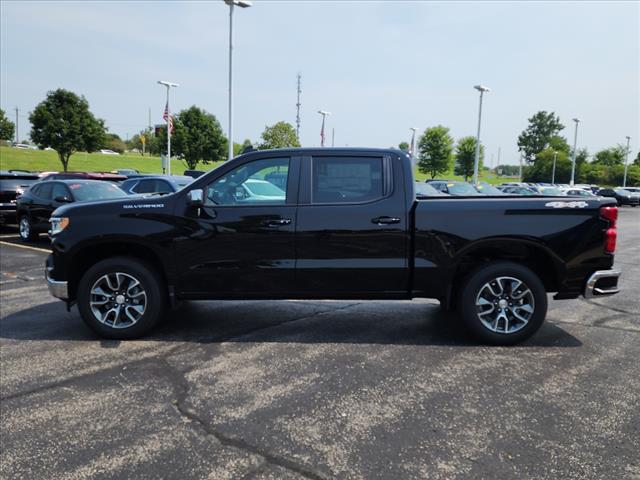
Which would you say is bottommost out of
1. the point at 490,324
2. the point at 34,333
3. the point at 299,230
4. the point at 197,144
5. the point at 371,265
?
the point at 34,333

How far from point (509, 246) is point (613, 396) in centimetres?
162

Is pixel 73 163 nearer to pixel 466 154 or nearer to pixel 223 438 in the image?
pixel 466 154

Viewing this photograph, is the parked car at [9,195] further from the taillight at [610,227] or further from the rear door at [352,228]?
the taillight at [610,227]

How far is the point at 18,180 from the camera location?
1437 centimetres

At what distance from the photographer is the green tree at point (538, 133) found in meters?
115

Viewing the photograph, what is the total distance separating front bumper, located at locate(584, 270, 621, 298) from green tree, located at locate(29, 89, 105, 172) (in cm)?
4304

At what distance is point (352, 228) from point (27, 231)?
35.6 feet

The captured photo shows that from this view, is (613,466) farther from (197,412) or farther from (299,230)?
(299,230)

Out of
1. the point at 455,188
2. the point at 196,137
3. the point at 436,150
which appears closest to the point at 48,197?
the point at 455,188

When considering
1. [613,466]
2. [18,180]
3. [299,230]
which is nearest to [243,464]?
[613,466]

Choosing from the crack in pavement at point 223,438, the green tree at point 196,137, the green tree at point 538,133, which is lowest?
the crack in pavement at point 223,438

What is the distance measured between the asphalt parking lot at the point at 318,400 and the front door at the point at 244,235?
1.90 feet

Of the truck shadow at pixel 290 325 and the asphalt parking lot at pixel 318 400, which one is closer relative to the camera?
the asphalt parking lot at pixel 318 400

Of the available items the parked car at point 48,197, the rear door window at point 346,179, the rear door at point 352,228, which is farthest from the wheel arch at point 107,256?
the parked car at point 48,197
